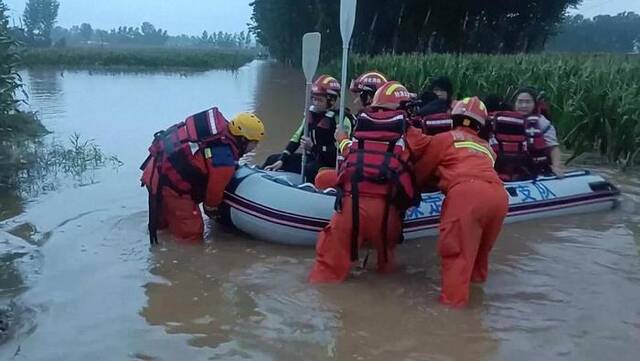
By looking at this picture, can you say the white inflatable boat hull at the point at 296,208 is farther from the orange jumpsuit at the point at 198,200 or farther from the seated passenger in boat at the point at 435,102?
the seated passenger in boat at the point at 435,102

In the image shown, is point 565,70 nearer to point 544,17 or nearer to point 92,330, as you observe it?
point 92,330

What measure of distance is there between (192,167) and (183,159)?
0.10m

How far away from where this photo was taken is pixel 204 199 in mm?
6523

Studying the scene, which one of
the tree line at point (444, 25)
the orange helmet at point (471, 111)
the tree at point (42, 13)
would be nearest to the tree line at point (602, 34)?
the tree line at point (444, 25)

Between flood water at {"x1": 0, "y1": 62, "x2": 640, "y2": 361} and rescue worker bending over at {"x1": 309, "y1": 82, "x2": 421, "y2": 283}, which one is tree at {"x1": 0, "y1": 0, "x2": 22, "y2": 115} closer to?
flood water at {"x1": 0, "y1": 62, "x2": 640, "y2": 361}

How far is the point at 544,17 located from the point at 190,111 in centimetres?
2367

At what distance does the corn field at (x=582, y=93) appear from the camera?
9680 mm

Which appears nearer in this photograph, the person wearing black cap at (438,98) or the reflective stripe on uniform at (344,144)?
the reflective stripe on uniform at (344,144)

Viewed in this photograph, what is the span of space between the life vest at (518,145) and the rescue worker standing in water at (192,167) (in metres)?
2.26

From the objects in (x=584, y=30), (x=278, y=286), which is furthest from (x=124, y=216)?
(x=584, y=30)

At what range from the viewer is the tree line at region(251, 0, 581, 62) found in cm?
3509

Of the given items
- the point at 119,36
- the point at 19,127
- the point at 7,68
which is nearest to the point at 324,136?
the point at 7,68

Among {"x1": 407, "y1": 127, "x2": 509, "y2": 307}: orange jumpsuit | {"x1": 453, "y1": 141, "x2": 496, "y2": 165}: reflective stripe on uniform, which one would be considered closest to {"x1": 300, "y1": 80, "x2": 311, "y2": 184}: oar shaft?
{"x1": 407, "y1": 127, "x2": 509, "y2": 307}: orange jumpsuit

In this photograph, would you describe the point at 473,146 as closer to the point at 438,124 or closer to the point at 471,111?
the point at 471,111
